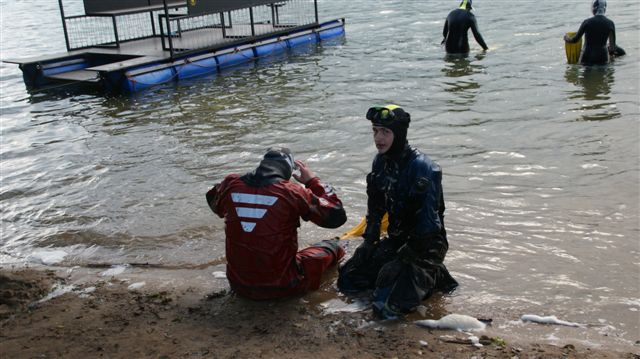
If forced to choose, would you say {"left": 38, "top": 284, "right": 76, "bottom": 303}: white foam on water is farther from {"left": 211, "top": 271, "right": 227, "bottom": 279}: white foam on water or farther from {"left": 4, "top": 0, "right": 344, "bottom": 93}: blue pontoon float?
{"left": 4, "top": 0, "right": 344, "bottom": 93}: blue pontoon float

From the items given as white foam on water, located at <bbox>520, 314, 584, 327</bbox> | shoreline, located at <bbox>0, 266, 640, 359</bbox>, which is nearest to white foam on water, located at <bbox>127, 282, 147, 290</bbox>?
shoreline, located at <bbox>0, 266, 640, 359</bbox>

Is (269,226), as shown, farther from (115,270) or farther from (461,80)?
(461,80)

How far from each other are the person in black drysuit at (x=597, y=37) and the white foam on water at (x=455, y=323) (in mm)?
11343

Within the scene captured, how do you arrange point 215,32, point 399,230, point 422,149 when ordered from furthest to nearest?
point 215,32, point 422,149, point 399,230

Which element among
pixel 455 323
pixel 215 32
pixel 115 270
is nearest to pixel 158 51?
pixel 215 32

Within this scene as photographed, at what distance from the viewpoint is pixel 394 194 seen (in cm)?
547

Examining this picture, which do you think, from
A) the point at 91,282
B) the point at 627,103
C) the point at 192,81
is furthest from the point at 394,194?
the point at 192,81

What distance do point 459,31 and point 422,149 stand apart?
791cm

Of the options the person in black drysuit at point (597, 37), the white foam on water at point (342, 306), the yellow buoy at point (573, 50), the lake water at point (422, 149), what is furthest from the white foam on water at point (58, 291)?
the yellow buoy at point (573, 50)

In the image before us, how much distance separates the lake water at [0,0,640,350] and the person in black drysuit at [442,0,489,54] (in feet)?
1.81

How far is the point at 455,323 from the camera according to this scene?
496 centimetres

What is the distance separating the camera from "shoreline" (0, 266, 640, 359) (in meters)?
4.59

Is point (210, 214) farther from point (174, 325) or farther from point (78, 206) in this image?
point (174, 325)

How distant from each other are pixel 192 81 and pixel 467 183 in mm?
10343
